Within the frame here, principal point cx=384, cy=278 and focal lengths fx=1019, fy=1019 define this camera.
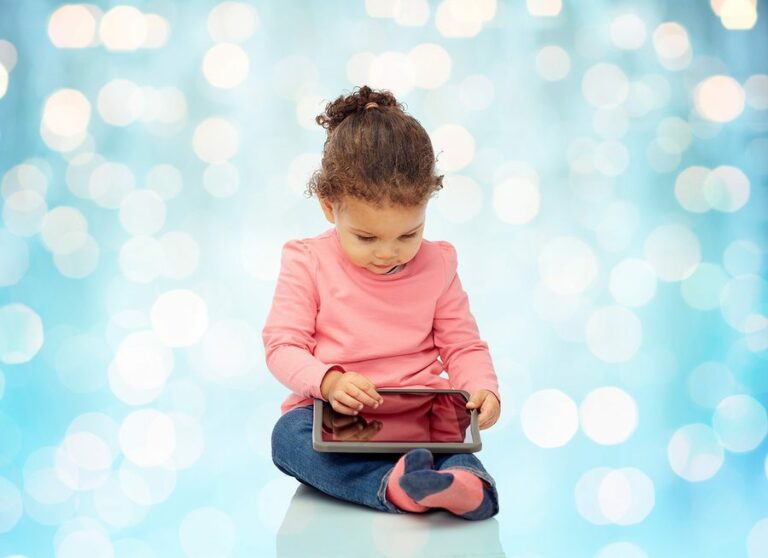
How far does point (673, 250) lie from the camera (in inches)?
88.8

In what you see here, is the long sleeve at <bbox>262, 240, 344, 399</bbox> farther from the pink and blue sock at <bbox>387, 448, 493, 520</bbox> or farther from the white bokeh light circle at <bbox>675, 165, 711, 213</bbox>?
the white bokeh light circle at <bbox>675, 165, 711, 213</bbox>

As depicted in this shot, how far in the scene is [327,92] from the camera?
2.29 m

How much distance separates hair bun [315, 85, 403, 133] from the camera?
4.20 ft

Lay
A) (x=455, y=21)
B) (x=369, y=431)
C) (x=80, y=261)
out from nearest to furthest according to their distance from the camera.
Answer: (x=369, y=431) < (x=80, y=261) < (x=455, y=21)

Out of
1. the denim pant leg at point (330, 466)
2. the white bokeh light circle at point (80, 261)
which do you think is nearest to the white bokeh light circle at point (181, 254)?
the white bokeh light circle at point (80, 261)

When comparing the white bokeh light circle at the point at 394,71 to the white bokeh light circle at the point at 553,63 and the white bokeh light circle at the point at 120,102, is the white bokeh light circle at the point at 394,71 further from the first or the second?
the white bokeh light circle at the point at 120,102

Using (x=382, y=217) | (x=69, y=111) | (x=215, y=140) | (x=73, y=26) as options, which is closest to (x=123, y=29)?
(x=73, y=26)

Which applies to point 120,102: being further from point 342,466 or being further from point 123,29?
point 342,466

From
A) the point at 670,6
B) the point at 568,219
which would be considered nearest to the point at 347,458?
the point at 568,219

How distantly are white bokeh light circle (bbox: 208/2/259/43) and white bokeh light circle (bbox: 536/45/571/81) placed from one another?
670 millimetres

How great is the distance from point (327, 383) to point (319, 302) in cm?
15

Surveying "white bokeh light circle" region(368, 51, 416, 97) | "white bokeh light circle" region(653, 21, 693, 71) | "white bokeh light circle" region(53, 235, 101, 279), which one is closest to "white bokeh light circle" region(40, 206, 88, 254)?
"white bokeh light circle" region(53, 235, 101, 279)

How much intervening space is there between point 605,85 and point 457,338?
128 centimetres

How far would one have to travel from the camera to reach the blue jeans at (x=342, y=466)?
110 centimetres
